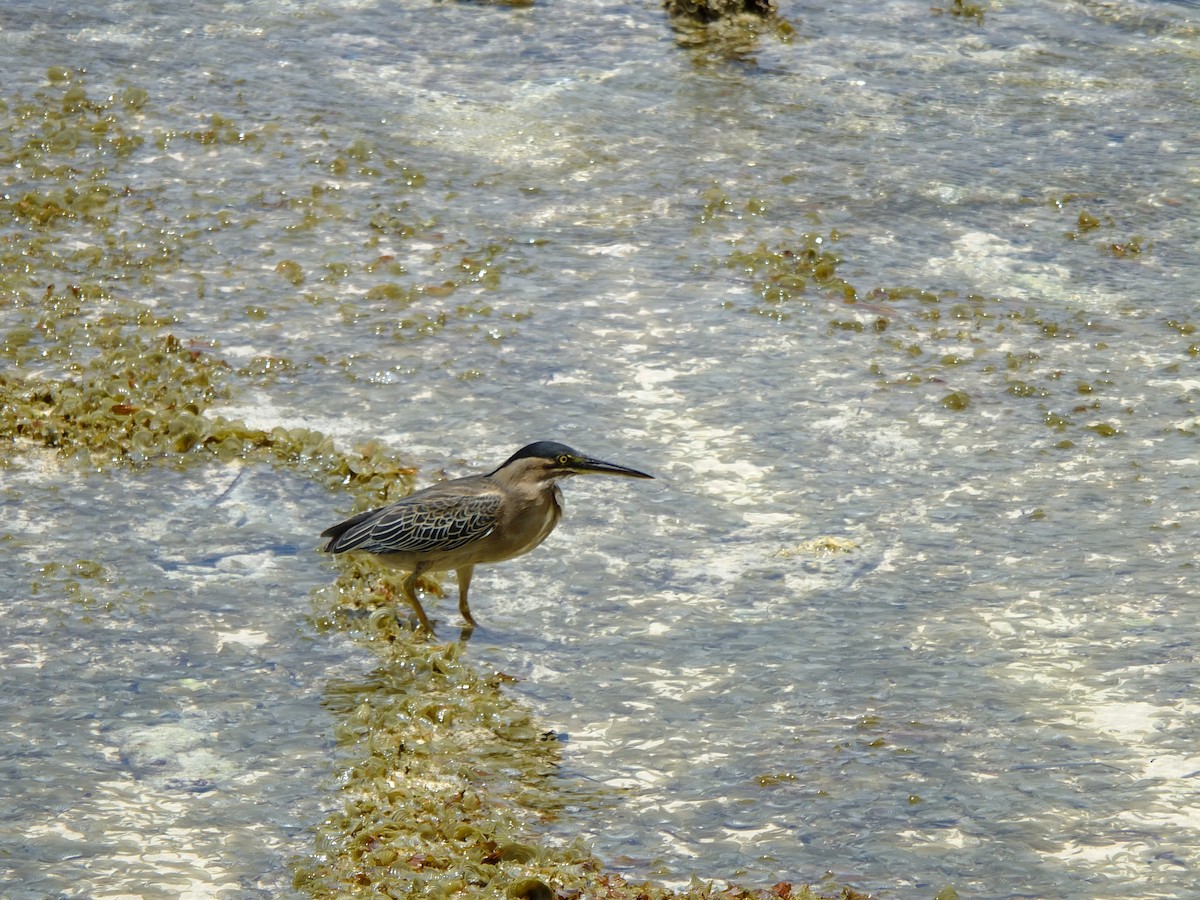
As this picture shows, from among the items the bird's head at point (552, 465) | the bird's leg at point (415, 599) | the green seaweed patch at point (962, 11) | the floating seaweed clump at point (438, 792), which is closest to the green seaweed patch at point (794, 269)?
the bird's head at point (552, 465)

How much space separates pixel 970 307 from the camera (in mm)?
10562

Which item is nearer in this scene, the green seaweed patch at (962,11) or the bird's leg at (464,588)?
the bird's leg at (464,588)

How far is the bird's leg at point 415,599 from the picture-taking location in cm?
741

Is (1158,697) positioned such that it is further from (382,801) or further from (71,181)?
(71,181)

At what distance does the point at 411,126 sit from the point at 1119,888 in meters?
9.25

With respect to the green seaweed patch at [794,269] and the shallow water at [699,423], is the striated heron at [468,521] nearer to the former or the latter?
the shallow water at [699,423]

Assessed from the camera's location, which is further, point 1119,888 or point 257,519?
point 257,519

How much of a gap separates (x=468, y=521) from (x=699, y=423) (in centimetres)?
236

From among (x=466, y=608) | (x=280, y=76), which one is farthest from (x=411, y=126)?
Result: (x=466, y=608)

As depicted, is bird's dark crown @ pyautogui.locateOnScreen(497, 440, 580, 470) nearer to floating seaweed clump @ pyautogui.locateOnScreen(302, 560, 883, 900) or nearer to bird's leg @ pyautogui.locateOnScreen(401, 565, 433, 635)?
bird's leg @ pyautogui.locateOnScreen(401, 565, 433, 635)

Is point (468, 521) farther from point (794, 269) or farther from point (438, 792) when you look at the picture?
point (794, 269)

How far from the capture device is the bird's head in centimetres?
745

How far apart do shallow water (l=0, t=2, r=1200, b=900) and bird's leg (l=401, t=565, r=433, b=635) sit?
342 mm

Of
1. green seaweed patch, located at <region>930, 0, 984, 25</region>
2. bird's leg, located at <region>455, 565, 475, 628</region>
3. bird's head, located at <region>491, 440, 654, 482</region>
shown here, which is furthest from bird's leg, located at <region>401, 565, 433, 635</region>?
green seaweed patch, located at <region>930, 0, 984, 25</region>
